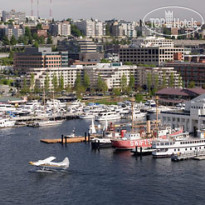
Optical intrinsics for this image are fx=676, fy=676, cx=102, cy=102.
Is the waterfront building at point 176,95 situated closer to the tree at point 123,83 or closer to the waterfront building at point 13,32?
the tree at point 123,83

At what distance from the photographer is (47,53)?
66062 millimetres

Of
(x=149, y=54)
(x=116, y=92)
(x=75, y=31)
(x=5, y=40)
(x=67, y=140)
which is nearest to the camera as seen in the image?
(x=67, y=140)

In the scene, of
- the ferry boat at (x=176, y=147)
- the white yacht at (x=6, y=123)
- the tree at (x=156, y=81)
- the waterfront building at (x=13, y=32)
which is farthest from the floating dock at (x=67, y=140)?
the waterfront building at (x=13, y=32)

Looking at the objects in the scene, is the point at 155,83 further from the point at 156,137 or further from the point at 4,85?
the point at 156,137

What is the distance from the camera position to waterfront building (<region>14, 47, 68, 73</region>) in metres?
65.5

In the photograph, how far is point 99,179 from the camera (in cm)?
2466

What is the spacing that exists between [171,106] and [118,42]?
52438 millimetres

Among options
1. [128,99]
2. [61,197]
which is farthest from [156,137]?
[128,99]

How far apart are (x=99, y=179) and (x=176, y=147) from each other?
16.7 feet

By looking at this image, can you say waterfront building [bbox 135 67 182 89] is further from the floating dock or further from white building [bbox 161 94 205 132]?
the floating dock

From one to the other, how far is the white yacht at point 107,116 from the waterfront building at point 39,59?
22638mm

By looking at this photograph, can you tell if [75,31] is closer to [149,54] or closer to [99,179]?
[149,54]

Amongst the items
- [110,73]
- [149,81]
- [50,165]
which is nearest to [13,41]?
[110,73]

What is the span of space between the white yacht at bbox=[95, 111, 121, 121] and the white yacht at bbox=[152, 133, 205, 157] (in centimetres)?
1402
